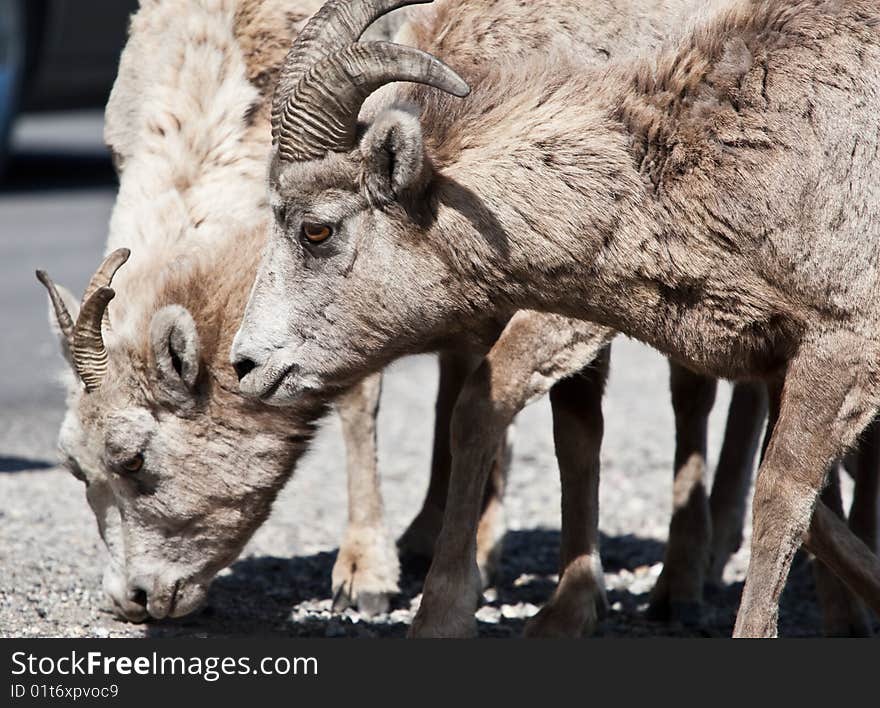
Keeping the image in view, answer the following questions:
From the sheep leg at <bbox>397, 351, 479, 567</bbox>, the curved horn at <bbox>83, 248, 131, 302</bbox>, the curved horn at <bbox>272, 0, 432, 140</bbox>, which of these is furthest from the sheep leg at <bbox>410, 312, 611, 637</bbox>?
the sheep leg at <bbox>397, 351, 479, 567</bbox>

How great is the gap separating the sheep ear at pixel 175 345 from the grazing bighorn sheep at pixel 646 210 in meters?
0.73

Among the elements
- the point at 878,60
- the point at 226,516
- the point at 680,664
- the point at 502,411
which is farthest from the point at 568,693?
the point at 878,60

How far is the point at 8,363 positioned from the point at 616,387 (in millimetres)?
4918

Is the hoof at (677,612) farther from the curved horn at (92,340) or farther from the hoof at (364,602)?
the curved horn at (92,340)

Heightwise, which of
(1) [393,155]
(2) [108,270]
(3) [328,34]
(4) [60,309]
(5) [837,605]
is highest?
(3) [328,34]

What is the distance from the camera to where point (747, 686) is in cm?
530

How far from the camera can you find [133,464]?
663 centimetres

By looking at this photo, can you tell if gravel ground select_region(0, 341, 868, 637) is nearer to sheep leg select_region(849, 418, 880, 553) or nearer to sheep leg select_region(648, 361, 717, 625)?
sheep leg select_region(648, 361, 717, 625)

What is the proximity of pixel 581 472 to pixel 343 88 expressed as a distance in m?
2.39

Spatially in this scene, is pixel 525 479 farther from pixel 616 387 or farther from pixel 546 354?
pixel 546 354

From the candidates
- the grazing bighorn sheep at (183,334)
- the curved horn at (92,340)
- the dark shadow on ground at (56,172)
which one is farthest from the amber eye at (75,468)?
the dark shadow on ground at (56,172)

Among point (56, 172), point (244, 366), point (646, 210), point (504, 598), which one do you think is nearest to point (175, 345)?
point (244, 366)

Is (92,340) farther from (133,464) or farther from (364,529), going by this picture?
(364,529)

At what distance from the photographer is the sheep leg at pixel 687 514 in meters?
7.42
